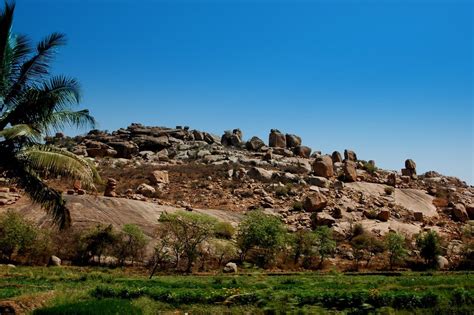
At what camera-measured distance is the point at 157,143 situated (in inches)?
3238

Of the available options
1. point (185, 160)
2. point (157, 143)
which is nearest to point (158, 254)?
point (185, 160)

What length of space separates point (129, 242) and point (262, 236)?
1113 cm

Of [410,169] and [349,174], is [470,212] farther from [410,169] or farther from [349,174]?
[410,169]

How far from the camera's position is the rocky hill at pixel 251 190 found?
4253 centimetres

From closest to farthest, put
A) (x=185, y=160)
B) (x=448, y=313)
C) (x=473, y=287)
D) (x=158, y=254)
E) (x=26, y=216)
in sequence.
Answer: (x=448, y=313), (x=473, y=287), (x=158, y=254), (x=26, y=216), (x=185, y=160)

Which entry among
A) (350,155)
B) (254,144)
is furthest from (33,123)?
(350,155)

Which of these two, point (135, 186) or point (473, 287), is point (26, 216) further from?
point (473, 287)

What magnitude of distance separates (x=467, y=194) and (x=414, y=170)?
10027 mm

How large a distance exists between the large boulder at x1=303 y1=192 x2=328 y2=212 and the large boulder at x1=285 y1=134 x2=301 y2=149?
115 ft

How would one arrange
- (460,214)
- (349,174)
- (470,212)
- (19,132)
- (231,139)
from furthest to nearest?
(231,139) < (349,174) < (470,212) < (460,214) < (19,132)

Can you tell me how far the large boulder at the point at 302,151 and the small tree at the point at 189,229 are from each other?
46.8 metres

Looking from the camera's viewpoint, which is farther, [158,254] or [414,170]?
[414,170]

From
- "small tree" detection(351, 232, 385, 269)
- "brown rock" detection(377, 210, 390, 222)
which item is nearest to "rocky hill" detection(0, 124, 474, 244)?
"brown rock" detection(377, 210, 390, 222)

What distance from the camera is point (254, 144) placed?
81.9 meters
